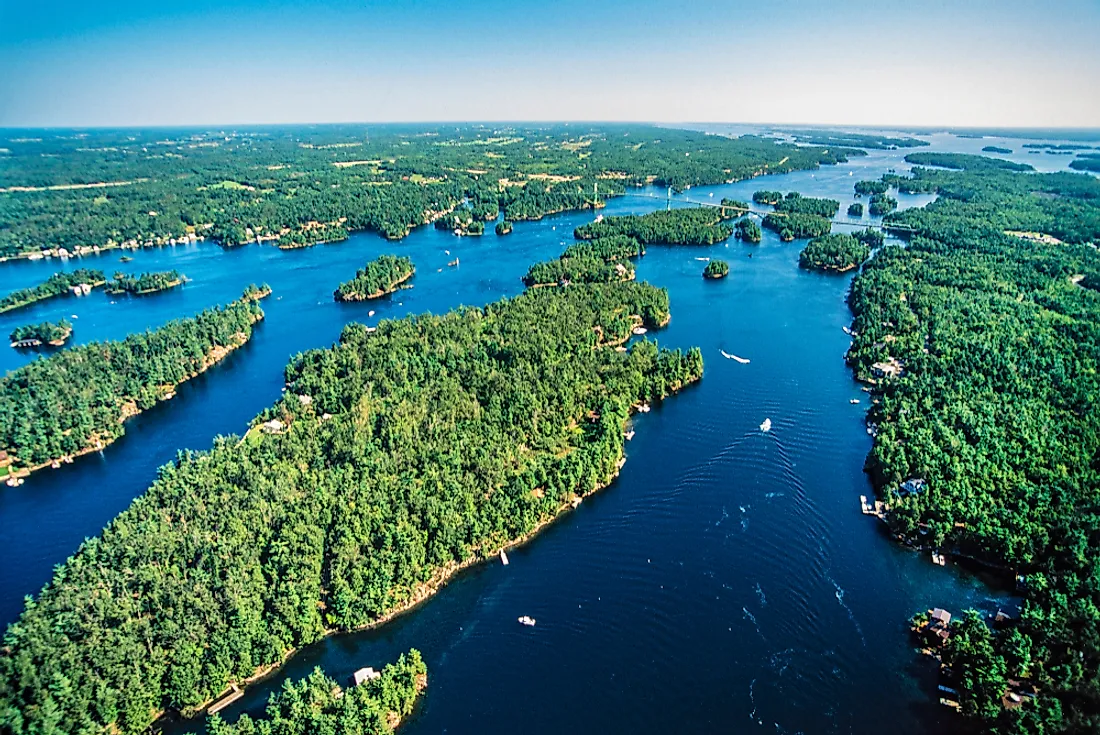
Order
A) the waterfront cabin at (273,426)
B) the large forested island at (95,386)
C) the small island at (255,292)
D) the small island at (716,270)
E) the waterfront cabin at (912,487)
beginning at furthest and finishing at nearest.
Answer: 1. the small island at (716,270)
2. the small island at (255,292)
3. the large forested island at (95,386)
4. the waterfront cabin at (273,426)
5. the waterfront cabin at (912,487)

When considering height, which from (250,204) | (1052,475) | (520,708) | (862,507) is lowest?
(520,708)

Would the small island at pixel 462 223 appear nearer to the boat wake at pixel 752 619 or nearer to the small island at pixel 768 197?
the small island at pixel 768 197

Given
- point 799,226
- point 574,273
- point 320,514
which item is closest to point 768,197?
point 799,226

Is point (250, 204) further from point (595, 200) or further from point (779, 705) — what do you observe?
point (779, 705)

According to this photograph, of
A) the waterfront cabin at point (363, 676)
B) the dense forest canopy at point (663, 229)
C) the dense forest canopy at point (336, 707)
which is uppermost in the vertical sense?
the dense forest canopy at point (663, 229)

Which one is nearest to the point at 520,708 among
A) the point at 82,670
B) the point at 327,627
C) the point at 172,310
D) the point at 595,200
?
the point at 327,627

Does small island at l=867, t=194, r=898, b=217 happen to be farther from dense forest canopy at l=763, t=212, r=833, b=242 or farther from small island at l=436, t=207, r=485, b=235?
small island at l=436, t=207, r=485, b=235

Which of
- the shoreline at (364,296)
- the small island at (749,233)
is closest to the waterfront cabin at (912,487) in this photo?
the shoreline at (364,296)
